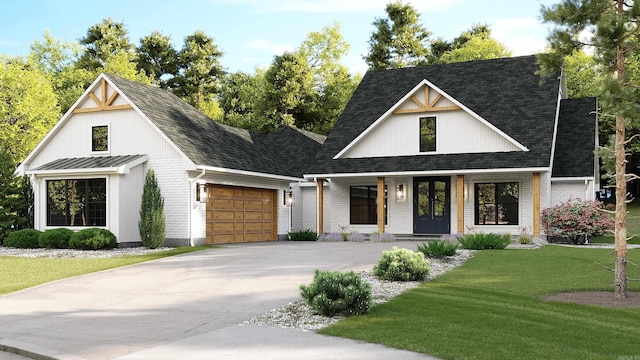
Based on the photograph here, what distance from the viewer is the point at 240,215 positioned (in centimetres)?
2727

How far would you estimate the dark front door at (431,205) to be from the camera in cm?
2734

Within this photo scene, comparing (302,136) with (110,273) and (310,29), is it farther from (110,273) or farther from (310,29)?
(310,29)

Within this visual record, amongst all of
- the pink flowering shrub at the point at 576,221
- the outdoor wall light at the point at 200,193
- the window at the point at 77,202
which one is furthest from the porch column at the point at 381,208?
the window at the point at 77,202

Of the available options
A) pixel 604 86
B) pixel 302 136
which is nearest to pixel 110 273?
pixel 604 86

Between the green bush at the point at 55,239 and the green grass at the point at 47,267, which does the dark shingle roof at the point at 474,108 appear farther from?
the green bush at the point at 55,239

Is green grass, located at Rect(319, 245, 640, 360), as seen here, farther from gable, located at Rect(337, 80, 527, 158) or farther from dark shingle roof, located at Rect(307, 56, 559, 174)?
gable, located at Rect(337, 80, 527, 158)

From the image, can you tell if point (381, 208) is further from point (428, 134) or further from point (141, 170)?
point (141, 170)

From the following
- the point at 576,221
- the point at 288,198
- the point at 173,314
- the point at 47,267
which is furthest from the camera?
the point at 288,198

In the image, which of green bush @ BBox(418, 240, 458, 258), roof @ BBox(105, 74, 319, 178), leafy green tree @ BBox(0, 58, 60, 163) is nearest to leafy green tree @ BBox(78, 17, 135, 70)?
leafy green tree @ BBox(0, 58, 60, 163)

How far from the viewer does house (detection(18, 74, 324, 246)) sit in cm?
2362

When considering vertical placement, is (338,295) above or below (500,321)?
above

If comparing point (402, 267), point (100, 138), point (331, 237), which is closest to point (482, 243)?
point (402, 267)

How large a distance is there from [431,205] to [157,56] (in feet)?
135

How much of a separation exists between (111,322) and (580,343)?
6.62 meters
